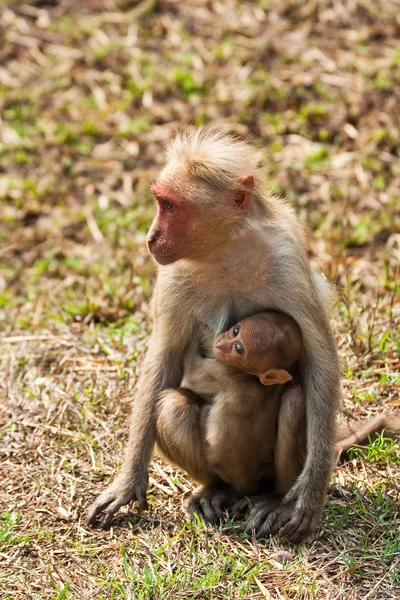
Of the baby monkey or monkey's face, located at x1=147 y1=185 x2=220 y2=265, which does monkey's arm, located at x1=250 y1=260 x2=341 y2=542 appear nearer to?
the baby monkey

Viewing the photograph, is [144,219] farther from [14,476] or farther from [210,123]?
[14,476]

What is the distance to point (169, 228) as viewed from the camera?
4.63m

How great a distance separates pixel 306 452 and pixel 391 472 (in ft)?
2.11

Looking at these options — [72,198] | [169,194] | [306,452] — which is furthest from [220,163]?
[72,198]

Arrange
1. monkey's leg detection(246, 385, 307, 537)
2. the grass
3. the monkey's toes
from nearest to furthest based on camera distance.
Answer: the grass
monkey's leg detection(246, 385, 307, 537)
the monkey's toes

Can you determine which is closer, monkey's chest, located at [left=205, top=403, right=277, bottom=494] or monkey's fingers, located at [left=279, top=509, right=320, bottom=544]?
monkey's fingers, located at [left=279, top=509, right=320, bottom=544]

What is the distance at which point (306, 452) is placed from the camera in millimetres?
4758

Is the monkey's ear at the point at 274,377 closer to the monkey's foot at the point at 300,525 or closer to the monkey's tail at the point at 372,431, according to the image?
the monkey's foot at the point at 300,525

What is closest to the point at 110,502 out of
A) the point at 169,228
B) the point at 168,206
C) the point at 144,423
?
the point at 144,423

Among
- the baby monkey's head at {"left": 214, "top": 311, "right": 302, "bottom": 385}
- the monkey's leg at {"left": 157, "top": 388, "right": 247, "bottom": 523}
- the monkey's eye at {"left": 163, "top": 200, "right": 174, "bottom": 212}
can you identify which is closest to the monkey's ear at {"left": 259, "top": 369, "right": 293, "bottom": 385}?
the baby monkey's head at {"left": 214, "top": 311, "right": 302, "bottom": 385}

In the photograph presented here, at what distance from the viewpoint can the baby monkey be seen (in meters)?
4.62

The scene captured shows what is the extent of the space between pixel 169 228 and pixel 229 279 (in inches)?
17.2

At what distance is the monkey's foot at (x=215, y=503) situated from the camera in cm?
490

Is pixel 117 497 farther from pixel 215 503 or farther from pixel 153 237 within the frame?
pixel 153 237
